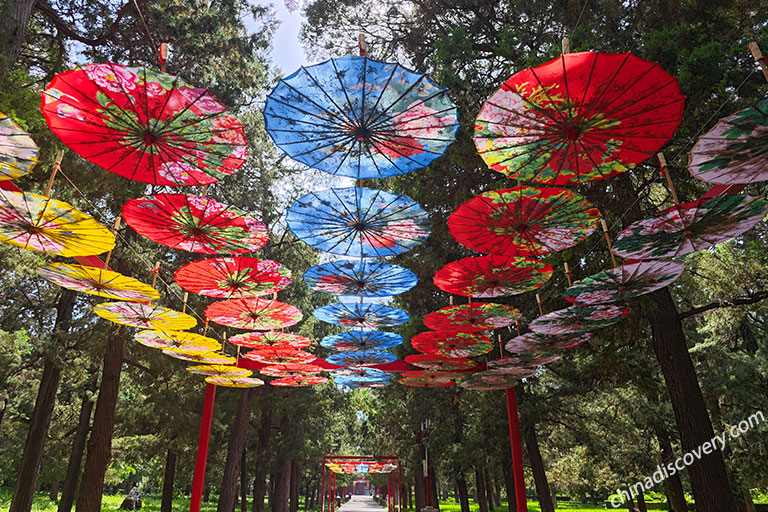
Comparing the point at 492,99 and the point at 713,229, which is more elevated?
the point at 492,99

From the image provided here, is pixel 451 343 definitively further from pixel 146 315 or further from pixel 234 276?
pixel 146 315

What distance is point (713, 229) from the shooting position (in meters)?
6.34

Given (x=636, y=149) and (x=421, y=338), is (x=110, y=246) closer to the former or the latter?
(x=421, y=338)

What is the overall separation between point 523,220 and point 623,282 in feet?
6.89

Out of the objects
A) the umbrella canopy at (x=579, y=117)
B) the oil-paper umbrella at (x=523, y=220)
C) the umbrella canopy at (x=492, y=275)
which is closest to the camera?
the umbrella canopy at (x=579, y=117)

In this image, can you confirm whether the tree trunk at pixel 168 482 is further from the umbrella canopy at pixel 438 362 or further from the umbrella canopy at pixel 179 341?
the umbrella canopy at pixel 438 362

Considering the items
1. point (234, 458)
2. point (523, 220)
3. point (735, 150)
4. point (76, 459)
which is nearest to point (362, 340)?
point (523, 220)

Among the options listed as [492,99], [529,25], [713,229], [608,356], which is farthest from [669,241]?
[529,25]

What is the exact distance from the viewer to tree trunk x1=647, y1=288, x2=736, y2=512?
8.12m

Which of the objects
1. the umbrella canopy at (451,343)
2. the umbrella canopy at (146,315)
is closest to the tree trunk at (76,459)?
the umbrella canopy at (146,315)

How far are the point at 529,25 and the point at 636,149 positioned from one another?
22.5 ft

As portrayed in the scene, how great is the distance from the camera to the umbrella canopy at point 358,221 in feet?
22.9

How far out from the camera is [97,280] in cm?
808

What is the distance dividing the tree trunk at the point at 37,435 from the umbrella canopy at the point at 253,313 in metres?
7.29
